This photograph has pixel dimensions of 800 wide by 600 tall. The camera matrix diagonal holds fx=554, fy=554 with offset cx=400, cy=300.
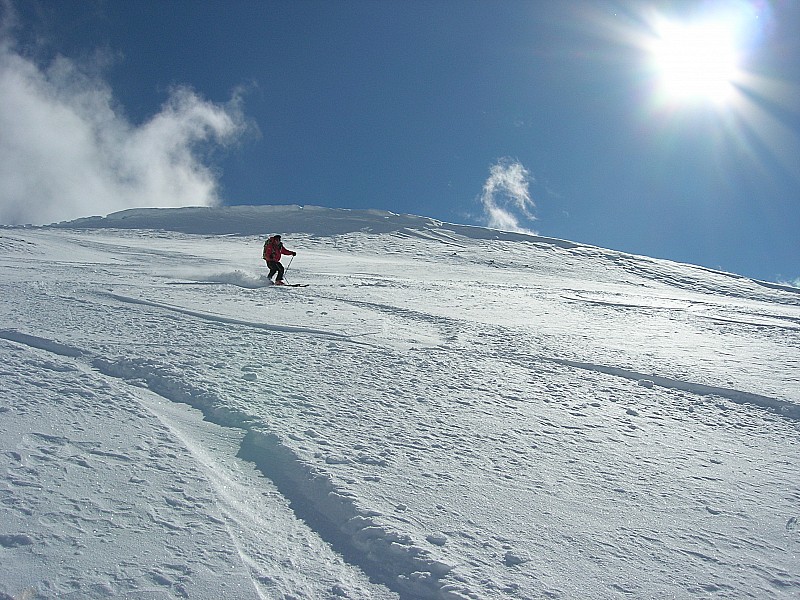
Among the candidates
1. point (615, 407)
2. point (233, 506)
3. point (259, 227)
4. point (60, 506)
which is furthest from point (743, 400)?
point (259, 227)

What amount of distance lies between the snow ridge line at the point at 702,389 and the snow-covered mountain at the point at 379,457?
32mm

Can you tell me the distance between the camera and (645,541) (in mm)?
2600

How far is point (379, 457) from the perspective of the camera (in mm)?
3199

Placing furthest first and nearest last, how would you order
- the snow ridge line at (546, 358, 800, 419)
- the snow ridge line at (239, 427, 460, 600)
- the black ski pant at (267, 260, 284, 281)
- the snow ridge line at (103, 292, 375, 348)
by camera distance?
the black ski pant at (267, 260, 284, 281)
the snow ridge line at (103, 292, 375, 348)
the snow ridge line at (546, 358, 800, 419)
the snow ridge line at (239, 427, 460, 600)

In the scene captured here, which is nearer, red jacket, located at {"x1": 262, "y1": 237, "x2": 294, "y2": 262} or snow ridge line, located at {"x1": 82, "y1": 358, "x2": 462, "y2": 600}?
snow ridge line, located at {"x1": 82, "y1": 358, "x2": 462, "y2": 600}

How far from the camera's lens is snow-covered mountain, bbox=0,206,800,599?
2277 millimetres

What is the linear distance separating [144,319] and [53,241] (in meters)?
15.6

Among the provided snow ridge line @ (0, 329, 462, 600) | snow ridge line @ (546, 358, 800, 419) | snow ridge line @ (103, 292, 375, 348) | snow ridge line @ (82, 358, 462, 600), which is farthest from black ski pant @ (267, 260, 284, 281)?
snow ridge line @ (82, 358, 462, 600)

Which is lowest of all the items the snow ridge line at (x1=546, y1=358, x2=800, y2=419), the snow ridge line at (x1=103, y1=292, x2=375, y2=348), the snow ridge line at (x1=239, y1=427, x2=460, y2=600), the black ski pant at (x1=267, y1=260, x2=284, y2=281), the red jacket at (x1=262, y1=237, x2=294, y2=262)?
the snow ridge line at (x1=239, y1=427, x2=460, y2=600)

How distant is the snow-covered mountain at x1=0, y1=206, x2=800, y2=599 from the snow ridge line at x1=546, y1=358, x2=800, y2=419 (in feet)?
0.10

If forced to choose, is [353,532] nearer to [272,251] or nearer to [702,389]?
[702,389]

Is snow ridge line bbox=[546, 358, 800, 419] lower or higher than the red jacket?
lower

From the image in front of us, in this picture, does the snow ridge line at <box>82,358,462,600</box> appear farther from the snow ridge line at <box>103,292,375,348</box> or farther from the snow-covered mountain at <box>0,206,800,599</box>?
the snow ridge line at <box>103,292,375,348</box>

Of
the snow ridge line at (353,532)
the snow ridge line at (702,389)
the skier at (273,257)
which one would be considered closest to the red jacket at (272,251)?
the skier at (273,257)
